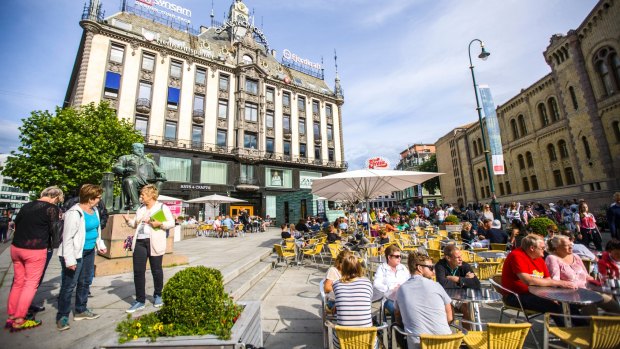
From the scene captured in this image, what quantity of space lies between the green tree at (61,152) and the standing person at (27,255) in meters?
16.6

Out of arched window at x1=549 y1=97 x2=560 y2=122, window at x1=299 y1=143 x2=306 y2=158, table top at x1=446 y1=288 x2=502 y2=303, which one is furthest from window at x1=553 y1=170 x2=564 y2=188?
table top at x1=446 y1=288 x2=502 y2=303

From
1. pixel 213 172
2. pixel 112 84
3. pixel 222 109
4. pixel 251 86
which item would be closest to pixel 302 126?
pixel 251 86

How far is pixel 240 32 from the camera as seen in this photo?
106 ft

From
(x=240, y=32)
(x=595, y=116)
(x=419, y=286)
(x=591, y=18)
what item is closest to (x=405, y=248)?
(x=419, y=286)

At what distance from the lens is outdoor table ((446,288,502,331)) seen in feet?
10.3

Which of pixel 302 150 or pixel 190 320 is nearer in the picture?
pixel 190 320

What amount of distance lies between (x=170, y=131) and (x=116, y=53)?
25.8 feet

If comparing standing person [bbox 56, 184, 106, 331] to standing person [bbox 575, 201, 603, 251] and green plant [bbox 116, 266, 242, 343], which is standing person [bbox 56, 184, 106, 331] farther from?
standing person [bbox 575, 201, 603, 251]

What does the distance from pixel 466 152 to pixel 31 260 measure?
4430cm

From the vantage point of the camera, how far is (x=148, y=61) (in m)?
24.4

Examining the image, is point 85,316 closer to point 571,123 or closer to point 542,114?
point 571,123

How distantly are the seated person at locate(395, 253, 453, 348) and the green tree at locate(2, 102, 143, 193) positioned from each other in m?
20.0

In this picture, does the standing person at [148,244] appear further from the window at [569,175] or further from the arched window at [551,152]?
the arched window at [551,152]

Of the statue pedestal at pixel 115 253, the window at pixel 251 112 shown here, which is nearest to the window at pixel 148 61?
the window at pixel 251 112
